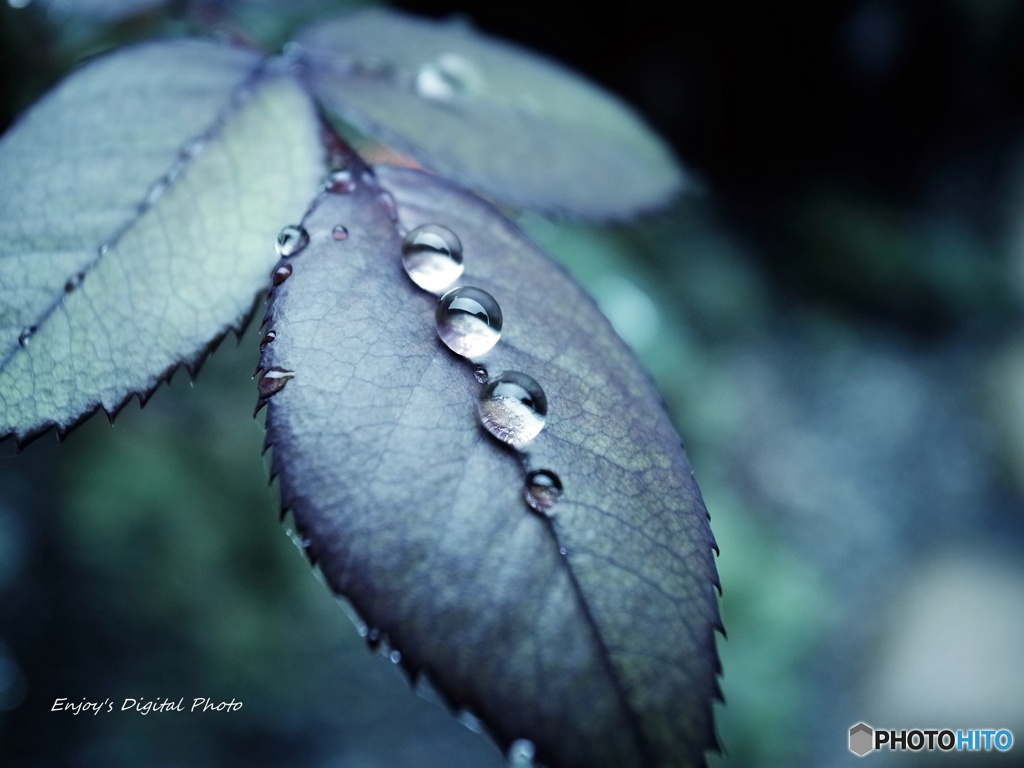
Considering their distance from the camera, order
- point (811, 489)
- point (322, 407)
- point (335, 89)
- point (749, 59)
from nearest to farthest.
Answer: point (322, 407)
point (335, 89)
point (811, 489)
point (749, 59)

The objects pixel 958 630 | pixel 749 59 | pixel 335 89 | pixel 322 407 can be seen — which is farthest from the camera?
pixel 749 59

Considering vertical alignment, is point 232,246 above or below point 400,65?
below

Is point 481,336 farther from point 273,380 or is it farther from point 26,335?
point 26,335

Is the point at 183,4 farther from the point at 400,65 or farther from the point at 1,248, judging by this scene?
the point at 1,248

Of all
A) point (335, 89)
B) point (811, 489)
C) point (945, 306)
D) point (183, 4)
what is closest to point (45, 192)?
point (335, 89)

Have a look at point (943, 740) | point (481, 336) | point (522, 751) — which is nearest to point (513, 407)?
point (481, 336)

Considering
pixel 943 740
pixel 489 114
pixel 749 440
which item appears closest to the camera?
pixel 489 114

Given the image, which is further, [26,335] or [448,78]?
[448,78]
